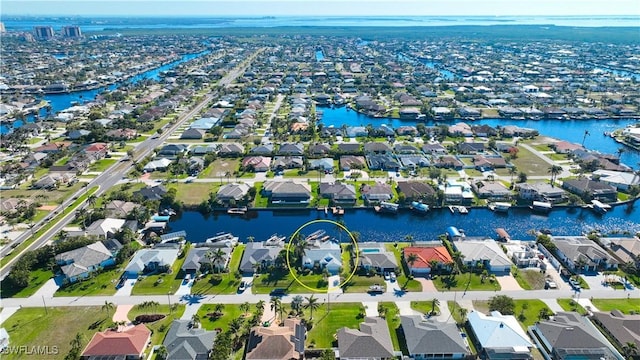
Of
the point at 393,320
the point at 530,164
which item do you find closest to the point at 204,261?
the point at 393,320

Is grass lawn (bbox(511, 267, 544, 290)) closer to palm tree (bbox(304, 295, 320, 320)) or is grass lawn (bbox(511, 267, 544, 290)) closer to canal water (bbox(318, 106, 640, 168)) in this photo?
palm tree (bbox(304, 295, 320, 320))

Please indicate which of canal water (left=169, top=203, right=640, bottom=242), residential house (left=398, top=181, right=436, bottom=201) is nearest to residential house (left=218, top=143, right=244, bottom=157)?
canal water (left=169, top=203, right=640, bottom=242)

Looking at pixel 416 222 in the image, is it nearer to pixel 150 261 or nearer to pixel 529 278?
pixel 529 278

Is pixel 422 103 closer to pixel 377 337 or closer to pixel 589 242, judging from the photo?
pixel 589 242

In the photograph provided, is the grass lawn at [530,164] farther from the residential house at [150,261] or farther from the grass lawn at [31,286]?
the grass lawn at [31,286]

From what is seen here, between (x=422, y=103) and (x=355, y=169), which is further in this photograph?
(x=422, y=103)

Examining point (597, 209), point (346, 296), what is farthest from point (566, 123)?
point (346, 296)

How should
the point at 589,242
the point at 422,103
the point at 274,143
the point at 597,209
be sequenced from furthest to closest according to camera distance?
1. the point at 422,103
2. the point at 274,143
3. the point at 597,209
4. the point at 589,242
